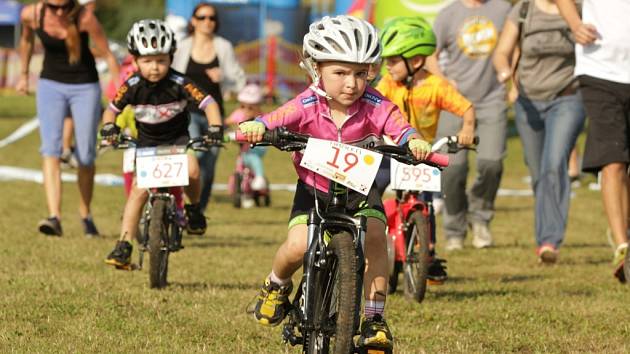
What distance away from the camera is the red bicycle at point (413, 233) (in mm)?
9398

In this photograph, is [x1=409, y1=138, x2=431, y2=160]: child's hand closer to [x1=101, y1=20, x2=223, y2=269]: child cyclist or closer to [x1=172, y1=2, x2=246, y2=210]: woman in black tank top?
[x1=101, y1=20, x2=223, y2=269]: child cyclist

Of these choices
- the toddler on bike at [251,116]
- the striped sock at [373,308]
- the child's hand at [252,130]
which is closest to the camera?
the child's hand at [252,130]

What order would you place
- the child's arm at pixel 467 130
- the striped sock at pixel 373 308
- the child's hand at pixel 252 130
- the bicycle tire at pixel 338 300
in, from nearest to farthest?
1. the bicycle tire at pixel 338 300
2. the child's hand at pixel 252 130
3. the striped sock at pixel 373 308
4. the child's arm at pixel 467 130

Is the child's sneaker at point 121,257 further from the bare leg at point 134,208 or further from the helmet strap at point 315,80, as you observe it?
the helmet strap at point 315,80

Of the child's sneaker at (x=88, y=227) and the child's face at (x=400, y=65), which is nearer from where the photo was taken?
the child's face at (x=400, y=65)

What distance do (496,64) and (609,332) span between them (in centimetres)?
398

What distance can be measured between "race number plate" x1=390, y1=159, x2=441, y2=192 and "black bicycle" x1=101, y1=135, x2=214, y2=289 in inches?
52.3

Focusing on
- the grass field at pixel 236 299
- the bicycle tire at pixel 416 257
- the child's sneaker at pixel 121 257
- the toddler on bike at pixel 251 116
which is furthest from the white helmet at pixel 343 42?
the toddler on bike at pixel 251 116

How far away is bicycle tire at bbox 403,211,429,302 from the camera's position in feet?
30.7

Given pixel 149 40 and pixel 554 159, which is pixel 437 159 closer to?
pixel 149 40

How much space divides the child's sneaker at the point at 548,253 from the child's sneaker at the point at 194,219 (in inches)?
111

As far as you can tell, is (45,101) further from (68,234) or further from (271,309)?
(271,309)

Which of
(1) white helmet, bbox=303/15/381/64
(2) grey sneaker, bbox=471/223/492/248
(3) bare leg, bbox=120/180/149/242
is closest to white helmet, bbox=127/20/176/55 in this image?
(3) bare leg, bbox=120/180/149/242

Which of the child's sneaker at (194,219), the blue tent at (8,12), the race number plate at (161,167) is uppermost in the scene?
the race number plate at (161,167)
